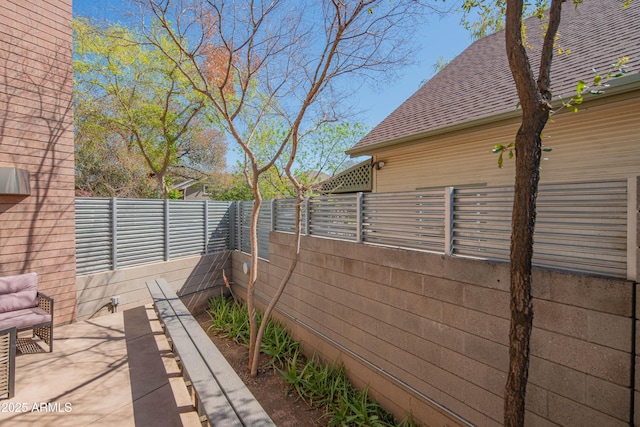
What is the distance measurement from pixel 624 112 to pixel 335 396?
18.1 ft

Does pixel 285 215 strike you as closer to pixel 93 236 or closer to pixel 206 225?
pixel 206 225

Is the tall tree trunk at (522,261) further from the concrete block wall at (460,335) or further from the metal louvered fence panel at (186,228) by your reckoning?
the metal louvered fence panel at (186,228)

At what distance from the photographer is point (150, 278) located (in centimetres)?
722

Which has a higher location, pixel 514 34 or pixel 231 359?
pixel 514 34

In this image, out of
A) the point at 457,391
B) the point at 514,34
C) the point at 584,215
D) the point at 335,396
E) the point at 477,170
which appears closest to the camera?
the point at 514,34

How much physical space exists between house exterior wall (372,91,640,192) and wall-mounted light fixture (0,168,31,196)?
6.41 m

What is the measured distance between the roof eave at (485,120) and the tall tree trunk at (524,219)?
2427 mm

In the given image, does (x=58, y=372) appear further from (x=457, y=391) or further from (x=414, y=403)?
(x=457, y=391)

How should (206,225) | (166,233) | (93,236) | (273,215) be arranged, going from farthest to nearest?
1. (206,225)
2. (166,233)
3. (273,215)
4. (93,236)

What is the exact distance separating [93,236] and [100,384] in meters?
3.59

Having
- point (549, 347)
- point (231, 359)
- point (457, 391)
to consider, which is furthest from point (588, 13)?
point (231, 359)

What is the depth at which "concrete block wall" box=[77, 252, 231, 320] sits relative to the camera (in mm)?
6121

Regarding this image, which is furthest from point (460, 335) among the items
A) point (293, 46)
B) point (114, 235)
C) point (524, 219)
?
point (114, 235)

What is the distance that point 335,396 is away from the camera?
4801 mm
